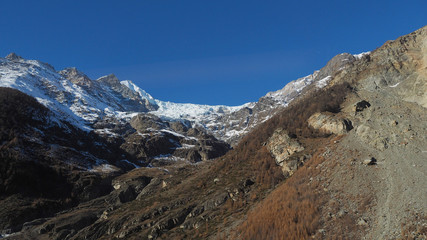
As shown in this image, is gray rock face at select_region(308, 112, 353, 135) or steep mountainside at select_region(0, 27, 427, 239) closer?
steep mountainside at select_region(0, 27, 427, 239)

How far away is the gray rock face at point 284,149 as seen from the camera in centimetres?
5341

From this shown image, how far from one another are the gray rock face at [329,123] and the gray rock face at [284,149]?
24.6ft

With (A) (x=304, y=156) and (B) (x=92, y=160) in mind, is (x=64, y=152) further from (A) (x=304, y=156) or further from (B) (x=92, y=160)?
(A) (x=304, y=156)

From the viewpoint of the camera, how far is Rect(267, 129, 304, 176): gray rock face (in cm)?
5341

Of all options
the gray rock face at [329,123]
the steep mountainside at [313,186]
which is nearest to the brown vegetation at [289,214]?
the steep mountainside at [313,186]

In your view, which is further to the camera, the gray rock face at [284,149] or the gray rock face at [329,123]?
the gray rock face at [329,123]

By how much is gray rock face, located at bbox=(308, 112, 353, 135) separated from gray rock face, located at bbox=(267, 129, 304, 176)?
751cm

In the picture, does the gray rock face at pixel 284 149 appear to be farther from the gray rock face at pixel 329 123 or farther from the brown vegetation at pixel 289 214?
the brown vegetation at pixel 289 214

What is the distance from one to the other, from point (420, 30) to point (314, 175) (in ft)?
250

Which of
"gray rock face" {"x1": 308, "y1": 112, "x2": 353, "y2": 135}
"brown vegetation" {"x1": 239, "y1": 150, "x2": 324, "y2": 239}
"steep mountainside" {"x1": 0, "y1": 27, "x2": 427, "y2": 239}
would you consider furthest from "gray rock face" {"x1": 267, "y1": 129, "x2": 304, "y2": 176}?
"brown vegetation" {"x1": 239, "y1": 150, "x2": 324, "y2": 239}

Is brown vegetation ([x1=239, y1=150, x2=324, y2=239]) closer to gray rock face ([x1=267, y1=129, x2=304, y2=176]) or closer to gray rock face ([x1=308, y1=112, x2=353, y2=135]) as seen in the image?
gray rock face ([x1=267, y1=129, x2=304, y2=176])

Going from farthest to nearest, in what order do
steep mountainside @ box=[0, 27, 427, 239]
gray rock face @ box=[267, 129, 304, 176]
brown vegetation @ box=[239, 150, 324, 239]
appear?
1. gray rock face @ box=[267, 129, 304, 176]
2. brown vegetation @ box=[239, 150, 324, 239]
3. steep mountainside @ box=[0, 27, 427, 239]

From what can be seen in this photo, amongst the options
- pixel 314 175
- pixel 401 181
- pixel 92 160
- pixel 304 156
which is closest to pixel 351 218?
pixel 401 181

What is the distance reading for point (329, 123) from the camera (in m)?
60.3
